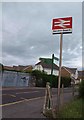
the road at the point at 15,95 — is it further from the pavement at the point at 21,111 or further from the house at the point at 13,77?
the house at the point at 13,77

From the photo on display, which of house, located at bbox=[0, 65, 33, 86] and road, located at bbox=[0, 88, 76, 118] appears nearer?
road, located at bbox=[0, 88, 76, 118]

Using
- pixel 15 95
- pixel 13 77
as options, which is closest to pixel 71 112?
pixel 15 95

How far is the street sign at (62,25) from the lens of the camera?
927 centimetres

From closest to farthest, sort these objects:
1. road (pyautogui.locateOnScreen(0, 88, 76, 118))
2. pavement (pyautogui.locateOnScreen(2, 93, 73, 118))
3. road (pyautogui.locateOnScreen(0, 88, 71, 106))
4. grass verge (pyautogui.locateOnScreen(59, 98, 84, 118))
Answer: pavement (pyautogui.locateOnScreen(2, 93, 73, 118)) < grass verge (pyautogui.locateOnScreen(59, 98, 84, 118)) < road (pyautogui.locateOnScreen(0, 88, 76, 118)) < road (pyautogui.locateOnScreen(0, 88, 71, 106))

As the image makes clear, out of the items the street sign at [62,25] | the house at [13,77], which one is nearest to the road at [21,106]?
the street sign at [62,25]

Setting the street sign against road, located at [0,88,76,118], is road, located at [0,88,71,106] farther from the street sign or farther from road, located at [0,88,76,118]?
the street sign

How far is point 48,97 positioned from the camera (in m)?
10.2

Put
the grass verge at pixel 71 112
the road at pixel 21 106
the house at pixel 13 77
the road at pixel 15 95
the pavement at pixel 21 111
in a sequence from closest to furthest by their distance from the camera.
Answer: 1. the pavement at pixel 21 111
2. the grass verge at pixel 71 112
3. the road at pixel 21 106
4. the road at pixel 15 95
5. the house at pixel 13 77

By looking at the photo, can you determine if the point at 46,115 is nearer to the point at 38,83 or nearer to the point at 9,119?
the point at 9,119

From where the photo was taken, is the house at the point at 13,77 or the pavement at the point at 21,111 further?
the house at the point at 13,77

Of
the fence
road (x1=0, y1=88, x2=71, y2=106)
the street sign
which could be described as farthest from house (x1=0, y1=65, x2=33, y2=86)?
the street sign

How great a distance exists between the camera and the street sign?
927 cm

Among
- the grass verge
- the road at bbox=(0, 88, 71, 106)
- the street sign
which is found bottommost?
the road at bbox=(0, 88, 71, 106)

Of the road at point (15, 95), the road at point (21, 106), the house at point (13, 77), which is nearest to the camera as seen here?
the road at point (21, 106)
